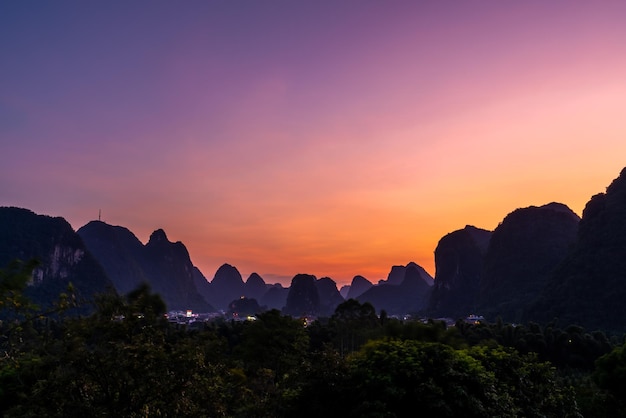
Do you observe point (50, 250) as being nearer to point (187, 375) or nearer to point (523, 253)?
point (523, 253)

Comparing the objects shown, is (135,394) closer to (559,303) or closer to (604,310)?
(604,310)

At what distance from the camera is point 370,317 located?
56000mm

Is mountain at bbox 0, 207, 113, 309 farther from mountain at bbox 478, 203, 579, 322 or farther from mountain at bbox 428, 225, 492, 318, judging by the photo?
mountain at bbox 478, 203, 579, 322

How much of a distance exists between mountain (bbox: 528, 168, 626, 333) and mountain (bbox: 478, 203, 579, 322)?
26.1m

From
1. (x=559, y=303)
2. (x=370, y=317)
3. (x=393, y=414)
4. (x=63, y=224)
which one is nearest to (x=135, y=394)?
(x=393, y=414)

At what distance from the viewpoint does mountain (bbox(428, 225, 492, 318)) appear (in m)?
160

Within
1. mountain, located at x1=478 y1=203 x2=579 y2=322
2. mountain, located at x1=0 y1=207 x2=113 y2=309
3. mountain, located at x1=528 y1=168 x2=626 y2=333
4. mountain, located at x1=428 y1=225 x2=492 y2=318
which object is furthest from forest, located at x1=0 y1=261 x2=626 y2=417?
mountain, located at x1=428 y1=225 x2=492 y2=318

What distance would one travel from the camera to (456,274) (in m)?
166

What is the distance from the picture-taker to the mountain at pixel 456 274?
160 m

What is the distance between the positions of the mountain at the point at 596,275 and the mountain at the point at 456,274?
63285 mm

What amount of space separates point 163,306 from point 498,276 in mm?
124711

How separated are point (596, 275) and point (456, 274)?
81.6 m

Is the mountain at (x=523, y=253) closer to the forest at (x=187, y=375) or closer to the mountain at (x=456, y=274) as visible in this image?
the mountain at (x=456, y=274)

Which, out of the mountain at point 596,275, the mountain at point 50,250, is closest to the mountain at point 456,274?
the mountain at point 596,275
